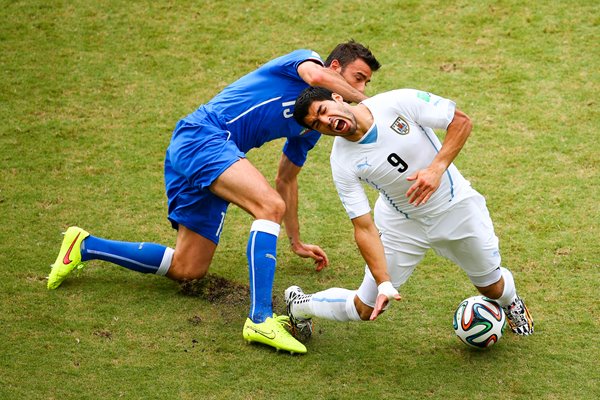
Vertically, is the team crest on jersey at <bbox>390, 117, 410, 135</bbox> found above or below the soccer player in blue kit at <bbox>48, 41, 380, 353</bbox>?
above

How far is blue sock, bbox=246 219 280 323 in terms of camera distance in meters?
5.98

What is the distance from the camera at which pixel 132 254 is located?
22.1ft

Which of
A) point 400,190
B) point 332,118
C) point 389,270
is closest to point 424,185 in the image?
point 400,190

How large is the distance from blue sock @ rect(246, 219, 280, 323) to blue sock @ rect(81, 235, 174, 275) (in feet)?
3.28

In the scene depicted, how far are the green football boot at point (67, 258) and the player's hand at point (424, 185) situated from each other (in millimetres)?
2679

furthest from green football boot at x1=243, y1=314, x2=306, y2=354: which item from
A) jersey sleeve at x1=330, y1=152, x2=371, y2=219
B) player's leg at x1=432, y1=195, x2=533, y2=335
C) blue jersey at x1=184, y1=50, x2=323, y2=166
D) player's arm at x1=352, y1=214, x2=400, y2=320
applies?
blue jersey at x1=184, y1=50, x2=323, y2=166

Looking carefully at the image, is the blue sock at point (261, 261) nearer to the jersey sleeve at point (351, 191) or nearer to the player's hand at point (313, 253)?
the jersey sleeve at point (351, 191)

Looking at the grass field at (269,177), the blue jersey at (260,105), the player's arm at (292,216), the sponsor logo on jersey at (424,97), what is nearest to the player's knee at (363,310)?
the grass field at (269,177)

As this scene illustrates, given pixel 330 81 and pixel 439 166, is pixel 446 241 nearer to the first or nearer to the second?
pixel 439 166

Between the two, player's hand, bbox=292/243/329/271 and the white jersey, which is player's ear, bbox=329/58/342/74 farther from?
player's hand, bbox=292/243/329/271

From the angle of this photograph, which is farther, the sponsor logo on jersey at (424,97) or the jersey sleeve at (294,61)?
the jersey sleeve at (294,61)

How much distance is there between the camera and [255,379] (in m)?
5.69

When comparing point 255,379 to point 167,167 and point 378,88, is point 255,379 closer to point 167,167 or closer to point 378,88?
point 167,167

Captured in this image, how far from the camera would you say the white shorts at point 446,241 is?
Answer: 5.66 m
